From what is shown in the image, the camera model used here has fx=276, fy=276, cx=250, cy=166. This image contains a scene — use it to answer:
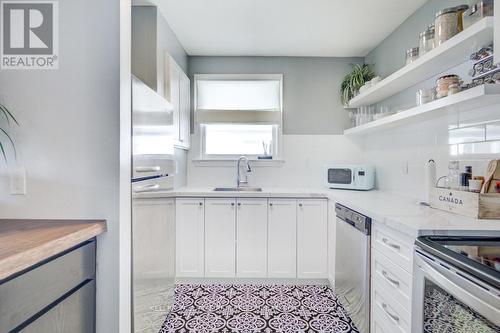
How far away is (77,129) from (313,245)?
2.36m

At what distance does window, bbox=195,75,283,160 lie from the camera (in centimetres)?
342

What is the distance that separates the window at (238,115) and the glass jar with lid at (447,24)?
1.90m

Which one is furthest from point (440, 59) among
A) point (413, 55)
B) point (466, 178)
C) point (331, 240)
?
point (331, 240)

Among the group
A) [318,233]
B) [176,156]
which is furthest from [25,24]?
[318,233]

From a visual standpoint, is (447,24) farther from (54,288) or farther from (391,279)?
(54,288)

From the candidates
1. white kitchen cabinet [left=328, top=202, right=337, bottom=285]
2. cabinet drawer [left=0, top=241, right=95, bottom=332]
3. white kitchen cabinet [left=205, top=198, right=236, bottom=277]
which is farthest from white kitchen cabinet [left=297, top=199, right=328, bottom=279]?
cabinet drawer [left=0, top=241, right=95, bottom=332]

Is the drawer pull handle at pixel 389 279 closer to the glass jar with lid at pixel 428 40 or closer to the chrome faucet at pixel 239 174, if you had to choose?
the glass jar with lid at pixel 428 40

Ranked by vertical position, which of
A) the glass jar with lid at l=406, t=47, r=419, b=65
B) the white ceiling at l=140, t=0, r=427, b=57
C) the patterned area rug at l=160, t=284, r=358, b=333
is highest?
the white ceiling at l=140, t=0, r=427, b=57

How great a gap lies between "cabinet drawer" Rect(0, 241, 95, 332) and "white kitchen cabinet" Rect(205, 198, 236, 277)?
1.70 m

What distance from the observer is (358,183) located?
298 centimetres

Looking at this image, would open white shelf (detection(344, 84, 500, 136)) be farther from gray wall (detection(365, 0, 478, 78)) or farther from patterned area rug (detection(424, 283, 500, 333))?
patterned area rug (detection(424, 283, 500, 333))

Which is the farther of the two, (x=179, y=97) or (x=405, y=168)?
(x=179, y=97)

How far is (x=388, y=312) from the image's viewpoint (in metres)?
1.58

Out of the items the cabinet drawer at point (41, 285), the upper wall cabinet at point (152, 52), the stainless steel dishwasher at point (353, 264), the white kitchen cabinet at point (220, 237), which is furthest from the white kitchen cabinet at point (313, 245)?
the cabinet drawer at point (41, 285)
